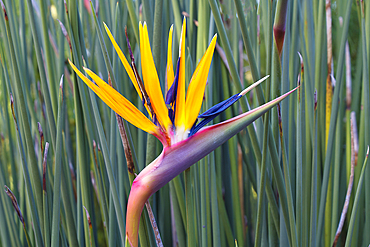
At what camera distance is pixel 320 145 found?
0.49 m

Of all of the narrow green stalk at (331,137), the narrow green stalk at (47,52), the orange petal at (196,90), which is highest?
the narrow green stalk at (47,52)

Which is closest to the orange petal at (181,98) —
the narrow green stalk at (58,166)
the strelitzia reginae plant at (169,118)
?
the strelitzia reginae plant at (169,118)

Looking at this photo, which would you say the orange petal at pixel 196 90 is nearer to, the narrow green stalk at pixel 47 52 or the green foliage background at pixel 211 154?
the green foliage background at pixel 211 154

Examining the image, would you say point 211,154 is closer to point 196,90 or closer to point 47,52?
point 196,90

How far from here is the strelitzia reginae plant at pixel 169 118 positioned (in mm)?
210

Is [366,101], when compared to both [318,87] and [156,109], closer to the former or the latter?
[318,87]

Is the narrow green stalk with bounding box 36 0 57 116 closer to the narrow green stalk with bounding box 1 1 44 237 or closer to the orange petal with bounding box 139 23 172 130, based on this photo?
the narrow green stalk with bounding box 1 1 44 237

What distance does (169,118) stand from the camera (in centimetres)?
25

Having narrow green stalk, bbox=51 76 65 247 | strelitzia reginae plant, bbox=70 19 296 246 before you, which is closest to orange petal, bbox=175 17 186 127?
strelitzia reginae plant, bbox=70 19 296 246

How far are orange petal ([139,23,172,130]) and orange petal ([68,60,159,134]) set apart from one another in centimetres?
1

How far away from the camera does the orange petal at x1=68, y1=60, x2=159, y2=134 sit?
217mm

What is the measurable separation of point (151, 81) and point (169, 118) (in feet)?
0.13

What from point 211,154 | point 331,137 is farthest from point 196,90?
point 331,137

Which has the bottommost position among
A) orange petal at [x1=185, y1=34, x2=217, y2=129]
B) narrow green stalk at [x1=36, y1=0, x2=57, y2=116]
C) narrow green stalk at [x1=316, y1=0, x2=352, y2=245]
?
narrow green stalk at [x1=316, y1=0, x2=352, y2=245]
